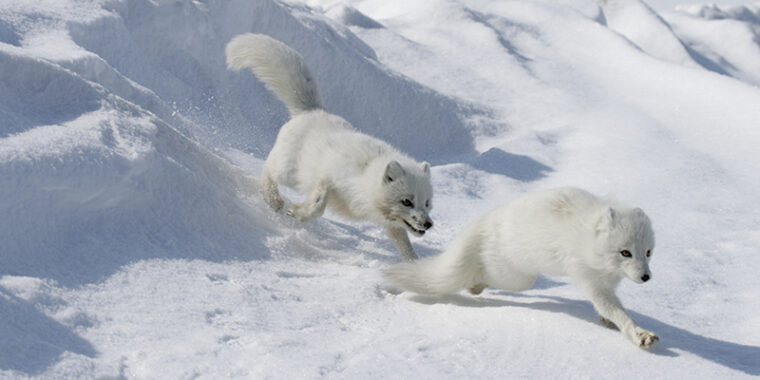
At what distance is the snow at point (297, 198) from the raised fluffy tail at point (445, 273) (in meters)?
0.07

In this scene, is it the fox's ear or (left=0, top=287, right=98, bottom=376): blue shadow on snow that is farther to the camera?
the fox's ear

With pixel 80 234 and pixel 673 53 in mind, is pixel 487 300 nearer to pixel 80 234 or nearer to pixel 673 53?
pixel 80 234

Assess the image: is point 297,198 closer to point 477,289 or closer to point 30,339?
point 477,289

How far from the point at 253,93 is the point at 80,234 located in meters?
3.81

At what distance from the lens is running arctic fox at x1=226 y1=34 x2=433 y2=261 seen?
3.59 meters

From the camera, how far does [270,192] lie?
409 cm

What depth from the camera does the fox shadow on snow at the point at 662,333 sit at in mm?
2426

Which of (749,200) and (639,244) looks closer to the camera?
(639,244)

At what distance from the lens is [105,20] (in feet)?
16.3

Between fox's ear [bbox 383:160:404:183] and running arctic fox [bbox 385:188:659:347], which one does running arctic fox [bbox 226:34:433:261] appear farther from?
running arctic fox [bbox 385:188:659:347]

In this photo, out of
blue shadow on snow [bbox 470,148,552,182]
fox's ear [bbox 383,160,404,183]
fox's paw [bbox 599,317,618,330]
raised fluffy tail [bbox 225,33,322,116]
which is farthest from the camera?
blue shadow on snow [bbox 470,148,552,182]

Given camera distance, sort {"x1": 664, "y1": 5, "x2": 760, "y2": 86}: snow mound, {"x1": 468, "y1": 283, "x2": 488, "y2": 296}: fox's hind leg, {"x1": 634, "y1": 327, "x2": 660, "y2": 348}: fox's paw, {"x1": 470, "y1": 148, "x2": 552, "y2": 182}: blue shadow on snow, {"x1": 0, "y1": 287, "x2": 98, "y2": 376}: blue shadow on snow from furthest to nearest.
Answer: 1. {"x1": 664, "y1": 5, "x2": 760, "y2": 86}: snow mound
2. {"x1": 470, "y1": 148, "x2": 552, "y2": 182}: blue shadow on snow
3. {"x1": 468, "y1": 283, "x2": 488, "y2": 296}: fox's hind leg
4. {"x1": 634, "y1": 327, "x2": 660, "y2": 348}: fox's paw
5. {"x1": 0, "y1": 287, "x2": 98, "y2": 376}: blue shadow on snow

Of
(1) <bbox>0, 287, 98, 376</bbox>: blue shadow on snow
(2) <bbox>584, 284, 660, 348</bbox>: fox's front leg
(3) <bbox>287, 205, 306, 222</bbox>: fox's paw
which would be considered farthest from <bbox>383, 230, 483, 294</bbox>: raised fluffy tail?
(1) <bbox>0, 287, 98, 376</bbox>: blue shadow on snow

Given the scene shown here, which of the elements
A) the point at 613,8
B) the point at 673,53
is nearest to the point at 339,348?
the point at 673,53
